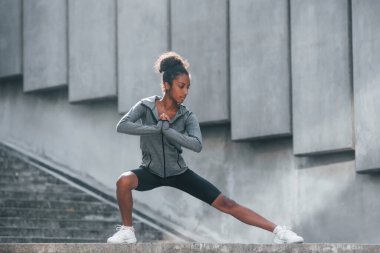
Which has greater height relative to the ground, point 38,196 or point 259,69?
point 259,69

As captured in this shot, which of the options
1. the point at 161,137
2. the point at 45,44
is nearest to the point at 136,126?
the point at 161,137

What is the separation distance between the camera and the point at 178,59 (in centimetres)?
1016

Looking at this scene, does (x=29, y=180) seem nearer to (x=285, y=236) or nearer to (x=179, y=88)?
(x=179, y=88)

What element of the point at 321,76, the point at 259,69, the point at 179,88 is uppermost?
the point at 259,69

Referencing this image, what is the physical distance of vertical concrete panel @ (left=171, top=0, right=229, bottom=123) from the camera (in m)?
16.9

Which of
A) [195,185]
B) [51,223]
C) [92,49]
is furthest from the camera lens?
[92,49]

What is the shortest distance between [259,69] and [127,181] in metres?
6.60

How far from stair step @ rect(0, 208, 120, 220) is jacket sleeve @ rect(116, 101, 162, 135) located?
564 centimetres

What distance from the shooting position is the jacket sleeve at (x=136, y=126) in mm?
9867

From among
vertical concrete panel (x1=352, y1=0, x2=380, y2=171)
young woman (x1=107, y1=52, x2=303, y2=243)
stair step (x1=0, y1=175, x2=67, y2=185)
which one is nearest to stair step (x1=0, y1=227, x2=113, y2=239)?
stair step (x1=0, y1=175, x2=67, y2=185)

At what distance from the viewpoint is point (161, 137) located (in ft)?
33.0

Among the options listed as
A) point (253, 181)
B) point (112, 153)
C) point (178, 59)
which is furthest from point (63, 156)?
point (178, 59)

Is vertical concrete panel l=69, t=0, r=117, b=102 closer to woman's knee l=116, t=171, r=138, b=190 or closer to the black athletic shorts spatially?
the black athletic shorts

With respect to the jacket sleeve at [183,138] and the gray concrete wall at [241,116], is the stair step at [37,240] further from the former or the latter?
the jacket sleeve at [183,138]
